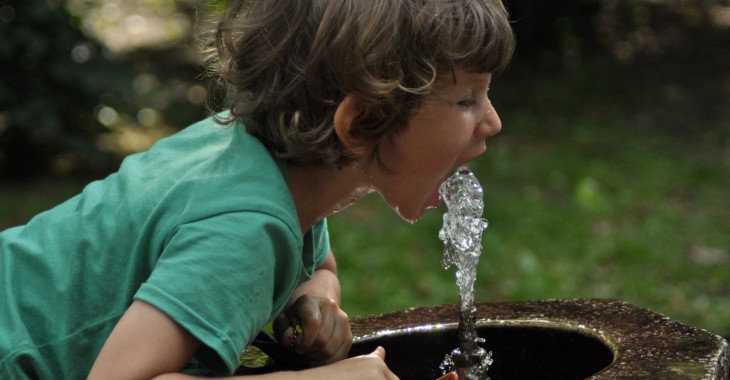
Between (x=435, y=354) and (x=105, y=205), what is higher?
(x=105, y=205)

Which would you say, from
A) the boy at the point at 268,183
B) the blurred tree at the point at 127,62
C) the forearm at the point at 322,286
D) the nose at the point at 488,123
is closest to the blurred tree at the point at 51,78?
the blurred tree at the point at 127,62

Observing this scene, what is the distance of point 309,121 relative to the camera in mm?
1823

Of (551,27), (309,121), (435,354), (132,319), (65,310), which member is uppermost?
(309,121)

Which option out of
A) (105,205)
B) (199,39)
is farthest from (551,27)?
(105,205)

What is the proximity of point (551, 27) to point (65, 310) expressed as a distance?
5713 mm

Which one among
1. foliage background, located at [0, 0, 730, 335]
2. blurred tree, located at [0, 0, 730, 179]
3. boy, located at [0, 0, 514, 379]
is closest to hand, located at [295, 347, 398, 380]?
boy, located at [0, 0, 514, 379]

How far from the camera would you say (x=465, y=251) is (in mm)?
2086

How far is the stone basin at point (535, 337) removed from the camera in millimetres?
1874

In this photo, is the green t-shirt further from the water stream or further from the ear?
the water stream

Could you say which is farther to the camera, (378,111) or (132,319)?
(378,111)

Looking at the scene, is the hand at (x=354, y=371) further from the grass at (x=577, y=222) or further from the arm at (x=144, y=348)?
the grass at (x=577, y=222)

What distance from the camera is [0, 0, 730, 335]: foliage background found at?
14.1ft

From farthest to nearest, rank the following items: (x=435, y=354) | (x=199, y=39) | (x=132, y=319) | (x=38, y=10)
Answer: (x=38, y=10)
(x=199, y=39)
(x=435, y=354)
(x=132, y=319)

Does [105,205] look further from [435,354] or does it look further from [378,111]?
[435,354]
